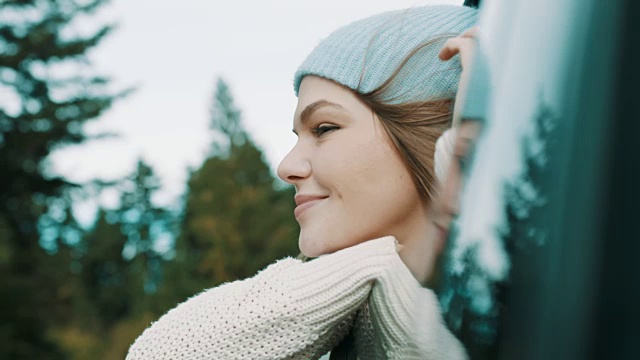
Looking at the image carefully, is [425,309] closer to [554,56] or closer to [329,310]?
[554,56]

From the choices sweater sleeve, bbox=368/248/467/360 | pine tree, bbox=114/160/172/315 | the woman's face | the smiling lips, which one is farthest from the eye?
pine tree, bbox=114/160/172/315

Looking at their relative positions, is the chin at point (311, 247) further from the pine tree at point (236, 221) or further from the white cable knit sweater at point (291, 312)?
the pine tree at point (236, 221)

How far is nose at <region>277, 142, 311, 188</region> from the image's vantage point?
5.06 ft

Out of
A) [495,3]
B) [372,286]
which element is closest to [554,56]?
[495,3]

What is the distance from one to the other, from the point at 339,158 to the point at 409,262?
0.39 metres

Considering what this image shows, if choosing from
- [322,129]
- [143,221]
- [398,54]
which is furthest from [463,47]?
[143,221]

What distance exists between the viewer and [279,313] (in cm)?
128

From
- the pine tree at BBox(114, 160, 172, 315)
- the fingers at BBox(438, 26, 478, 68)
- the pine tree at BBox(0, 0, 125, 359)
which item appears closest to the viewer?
the fingers at BBox(438, 26, 478, 68)

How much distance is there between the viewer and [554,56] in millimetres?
556

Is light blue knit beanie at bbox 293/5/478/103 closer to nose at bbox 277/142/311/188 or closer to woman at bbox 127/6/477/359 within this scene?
woman at bbox 127/6/477/359

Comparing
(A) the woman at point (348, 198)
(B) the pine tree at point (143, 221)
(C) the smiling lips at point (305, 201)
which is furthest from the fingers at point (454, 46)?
Result: (B) the pine tree at point (143, 221)

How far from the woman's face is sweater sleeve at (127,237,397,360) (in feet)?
0.44

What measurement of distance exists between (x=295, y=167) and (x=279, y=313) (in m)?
0.35

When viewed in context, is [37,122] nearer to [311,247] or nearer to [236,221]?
[236,221]
